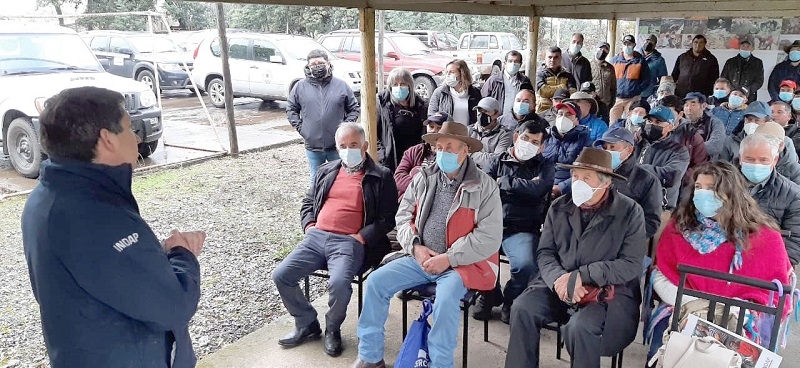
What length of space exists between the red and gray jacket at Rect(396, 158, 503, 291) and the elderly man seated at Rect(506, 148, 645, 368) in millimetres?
278

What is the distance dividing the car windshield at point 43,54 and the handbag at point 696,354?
793 centimetres

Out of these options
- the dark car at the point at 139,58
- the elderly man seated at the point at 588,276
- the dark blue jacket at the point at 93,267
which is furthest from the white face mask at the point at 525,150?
the dark car at the point at 139,58

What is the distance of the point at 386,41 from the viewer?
1389 centimetres

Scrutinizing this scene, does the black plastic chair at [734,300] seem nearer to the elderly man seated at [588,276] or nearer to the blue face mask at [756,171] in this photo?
the elderly man seated at [588,276]

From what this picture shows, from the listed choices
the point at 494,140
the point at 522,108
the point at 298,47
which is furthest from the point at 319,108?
the point at 298,47

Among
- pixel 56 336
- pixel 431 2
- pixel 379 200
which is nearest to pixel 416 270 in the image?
pixel 379 200

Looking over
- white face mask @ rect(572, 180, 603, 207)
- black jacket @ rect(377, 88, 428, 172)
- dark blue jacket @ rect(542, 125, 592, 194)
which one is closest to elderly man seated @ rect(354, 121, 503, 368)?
white face mask @ rect(572, 180, 603, 207)

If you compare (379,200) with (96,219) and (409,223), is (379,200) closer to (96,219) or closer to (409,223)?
(409,223)

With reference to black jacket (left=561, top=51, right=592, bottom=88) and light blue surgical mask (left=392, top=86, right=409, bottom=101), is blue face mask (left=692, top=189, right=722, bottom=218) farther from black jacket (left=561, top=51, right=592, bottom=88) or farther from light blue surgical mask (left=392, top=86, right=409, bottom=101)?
black jacket (left=561, top=51, right=592, bottom=88)

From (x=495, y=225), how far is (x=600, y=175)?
612mm

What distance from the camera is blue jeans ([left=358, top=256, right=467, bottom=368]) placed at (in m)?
2.93

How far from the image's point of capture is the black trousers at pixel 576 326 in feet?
8.94

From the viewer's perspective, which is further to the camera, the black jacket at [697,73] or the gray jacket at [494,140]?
the black jacket at [697,73]

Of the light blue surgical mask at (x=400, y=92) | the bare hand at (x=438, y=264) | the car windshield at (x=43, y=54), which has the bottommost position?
the bare hand at (x=438, y=264)
